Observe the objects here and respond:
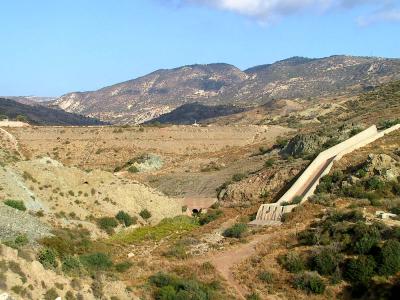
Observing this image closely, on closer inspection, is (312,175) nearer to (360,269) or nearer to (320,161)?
(320,161)

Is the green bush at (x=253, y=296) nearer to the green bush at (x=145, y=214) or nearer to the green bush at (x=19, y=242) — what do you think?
the green bush at (x=19, y=242)

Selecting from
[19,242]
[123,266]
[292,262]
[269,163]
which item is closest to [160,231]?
[123,266]

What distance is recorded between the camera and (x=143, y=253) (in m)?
26.5

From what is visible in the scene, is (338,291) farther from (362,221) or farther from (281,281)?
(362,221)

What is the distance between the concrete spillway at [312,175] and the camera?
Answer: 3111 centimetres

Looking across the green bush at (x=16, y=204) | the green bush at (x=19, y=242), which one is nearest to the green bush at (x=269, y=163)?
the green bush at (x=16, y=204)

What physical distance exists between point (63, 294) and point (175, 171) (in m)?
37.5

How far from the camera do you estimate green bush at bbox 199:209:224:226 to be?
33.9 meters

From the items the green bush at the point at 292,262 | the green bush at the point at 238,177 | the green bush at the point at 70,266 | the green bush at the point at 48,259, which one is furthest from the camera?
the green bush at the point at 238,177

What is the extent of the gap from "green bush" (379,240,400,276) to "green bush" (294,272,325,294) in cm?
203

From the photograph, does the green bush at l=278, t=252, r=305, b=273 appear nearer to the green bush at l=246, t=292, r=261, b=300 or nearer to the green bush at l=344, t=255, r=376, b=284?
the green bush at l=344, t=255, r=376, b=284

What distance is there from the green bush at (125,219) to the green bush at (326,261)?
39.6 feet

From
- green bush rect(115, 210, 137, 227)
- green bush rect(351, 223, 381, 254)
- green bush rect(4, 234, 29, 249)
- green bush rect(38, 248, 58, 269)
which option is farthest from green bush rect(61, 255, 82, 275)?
green bush rect(115, 210, 137, 227)

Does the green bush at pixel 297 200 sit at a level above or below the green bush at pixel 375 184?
below
